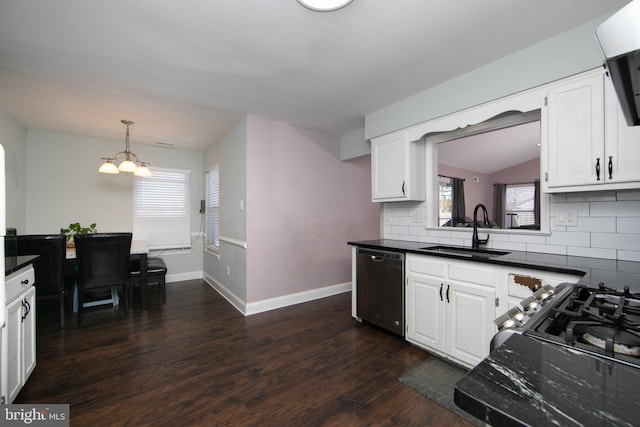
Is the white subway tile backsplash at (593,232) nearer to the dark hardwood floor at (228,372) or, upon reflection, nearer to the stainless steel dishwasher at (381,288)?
the stainless steel dishwasher at (381,288)

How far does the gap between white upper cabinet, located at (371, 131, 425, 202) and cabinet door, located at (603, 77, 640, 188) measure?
1.41 meters

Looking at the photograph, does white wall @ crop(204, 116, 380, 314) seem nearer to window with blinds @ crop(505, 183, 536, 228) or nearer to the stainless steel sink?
the stainless steel sink

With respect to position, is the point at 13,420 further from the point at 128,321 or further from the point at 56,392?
the point at 128,321

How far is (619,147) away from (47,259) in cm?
477

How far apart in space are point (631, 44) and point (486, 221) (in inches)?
83.4

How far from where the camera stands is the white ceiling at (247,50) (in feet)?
5.51

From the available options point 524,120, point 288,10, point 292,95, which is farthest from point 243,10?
point 524,120

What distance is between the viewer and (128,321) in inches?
123

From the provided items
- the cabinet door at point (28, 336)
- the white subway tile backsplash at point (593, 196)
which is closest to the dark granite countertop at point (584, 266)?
the white subway tile backsplash at point (593, 196)

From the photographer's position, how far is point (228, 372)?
212 centimetres

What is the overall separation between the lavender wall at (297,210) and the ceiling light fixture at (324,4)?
1977 mm

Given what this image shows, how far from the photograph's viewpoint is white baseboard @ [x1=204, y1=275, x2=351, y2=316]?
3383 mm

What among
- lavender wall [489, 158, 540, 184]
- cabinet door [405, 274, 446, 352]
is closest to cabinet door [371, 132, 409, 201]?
lavender wall [489, 158, 540, 184]

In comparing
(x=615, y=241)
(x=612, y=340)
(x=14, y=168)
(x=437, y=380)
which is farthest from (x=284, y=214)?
(x=14, y=168)
